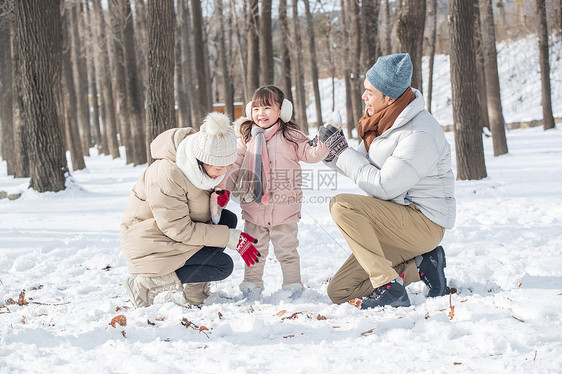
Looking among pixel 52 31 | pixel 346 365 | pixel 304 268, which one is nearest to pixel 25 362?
pixel 346 365

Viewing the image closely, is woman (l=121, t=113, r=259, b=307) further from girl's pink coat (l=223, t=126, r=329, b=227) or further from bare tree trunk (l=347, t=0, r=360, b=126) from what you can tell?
bare tree trunk (l=347, t=0, r=360, b=126)

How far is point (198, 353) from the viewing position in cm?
246

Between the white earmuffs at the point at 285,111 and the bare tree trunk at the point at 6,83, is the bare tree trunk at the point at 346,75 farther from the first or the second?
the white earmuffs at the point at 285,111

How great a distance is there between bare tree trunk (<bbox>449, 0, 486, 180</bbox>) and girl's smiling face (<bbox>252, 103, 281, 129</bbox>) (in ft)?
17.7

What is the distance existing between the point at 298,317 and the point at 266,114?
5.14 feet

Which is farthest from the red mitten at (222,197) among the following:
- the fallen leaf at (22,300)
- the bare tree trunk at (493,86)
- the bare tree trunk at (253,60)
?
the bare tree trunk at (493,86)

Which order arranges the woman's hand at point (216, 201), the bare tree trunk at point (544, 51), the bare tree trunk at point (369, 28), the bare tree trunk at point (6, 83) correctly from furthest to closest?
1. the bare tree trunk at point (544, 51)
2. the bare tree trunk at point (369, 28)
3. the bare tree trunk at point (6, 83)
4. the woman's hand at point (216, 201)

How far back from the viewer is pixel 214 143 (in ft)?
10.5

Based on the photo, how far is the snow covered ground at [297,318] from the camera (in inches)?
90.0

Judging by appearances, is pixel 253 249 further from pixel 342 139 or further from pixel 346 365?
pixel 346 365

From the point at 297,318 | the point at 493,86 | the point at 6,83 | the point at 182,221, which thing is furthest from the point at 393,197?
the point at 6,83

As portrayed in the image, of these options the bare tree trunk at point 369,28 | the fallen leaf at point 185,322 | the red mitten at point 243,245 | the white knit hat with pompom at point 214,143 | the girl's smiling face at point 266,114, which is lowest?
the fallen leaf at point 185,322

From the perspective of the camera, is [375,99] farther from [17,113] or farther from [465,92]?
[17,113]

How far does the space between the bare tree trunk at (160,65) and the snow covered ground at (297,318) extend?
2986 mm
